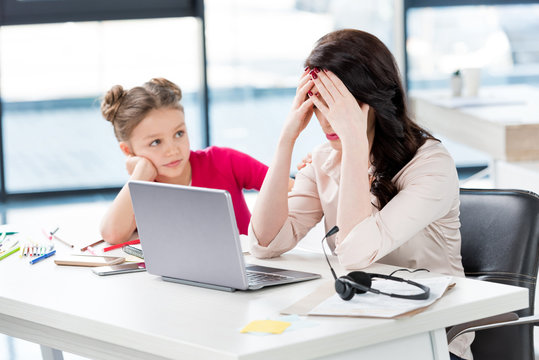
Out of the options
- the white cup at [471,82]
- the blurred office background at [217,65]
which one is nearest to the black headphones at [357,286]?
the white cup at [471,82]

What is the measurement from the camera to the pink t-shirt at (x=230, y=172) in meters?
2.44

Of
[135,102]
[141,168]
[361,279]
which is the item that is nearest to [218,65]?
[135,102]

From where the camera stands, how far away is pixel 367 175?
5.56ft

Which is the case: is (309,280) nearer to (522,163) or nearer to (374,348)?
(374,348)

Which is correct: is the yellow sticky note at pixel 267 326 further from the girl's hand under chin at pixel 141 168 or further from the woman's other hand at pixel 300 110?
the girl's hand under chin at pixel 141 168

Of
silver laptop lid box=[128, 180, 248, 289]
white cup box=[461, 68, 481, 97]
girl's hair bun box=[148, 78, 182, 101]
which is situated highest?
girl's hair bun box=[148, 78, 182, 101]

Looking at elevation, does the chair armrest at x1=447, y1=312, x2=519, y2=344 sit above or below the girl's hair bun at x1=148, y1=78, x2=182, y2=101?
below

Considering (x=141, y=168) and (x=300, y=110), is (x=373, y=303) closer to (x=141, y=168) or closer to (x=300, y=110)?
(x=300, y=110)

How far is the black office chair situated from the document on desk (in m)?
0.28

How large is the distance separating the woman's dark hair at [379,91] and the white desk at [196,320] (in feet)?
0.91

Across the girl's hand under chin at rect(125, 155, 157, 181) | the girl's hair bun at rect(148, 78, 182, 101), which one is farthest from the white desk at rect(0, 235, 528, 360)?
the girl's hair bun at rect(148, 78, 182, 101)

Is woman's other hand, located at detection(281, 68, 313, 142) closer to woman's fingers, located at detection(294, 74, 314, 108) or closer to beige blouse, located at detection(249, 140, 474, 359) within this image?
woman's fingers, located at detection(294, 74, 314, 108)

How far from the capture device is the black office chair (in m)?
1.73

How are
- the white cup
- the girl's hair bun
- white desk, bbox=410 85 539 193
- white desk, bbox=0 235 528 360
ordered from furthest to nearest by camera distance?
the white cup, white desk, bbox=410 85 539 193, the girl's hair bun, white desk, bbox=0 235 528 360
